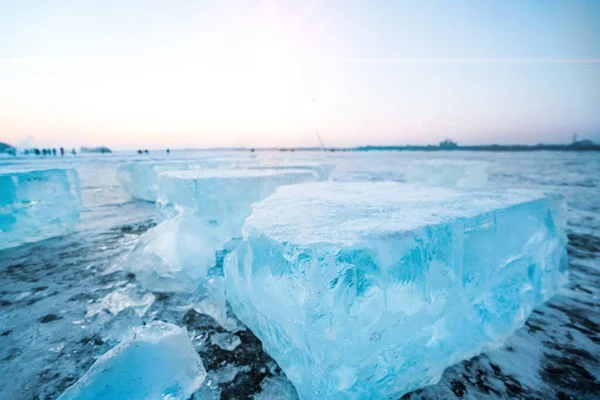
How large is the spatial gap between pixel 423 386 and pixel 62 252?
205 inches

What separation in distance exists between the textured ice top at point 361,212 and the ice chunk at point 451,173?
5.23 meters

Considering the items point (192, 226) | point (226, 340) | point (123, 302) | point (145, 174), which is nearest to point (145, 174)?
point (145, 174)

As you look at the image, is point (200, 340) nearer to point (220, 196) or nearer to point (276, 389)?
point (276, 389)

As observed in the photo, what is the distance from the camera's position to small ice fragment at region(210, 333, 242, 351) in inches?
83.6

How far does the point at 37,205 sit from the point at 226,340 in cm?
506

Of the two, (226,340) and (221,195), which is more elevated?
(221,195)

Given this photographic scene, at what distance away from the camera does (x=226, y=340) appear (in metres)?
2.20

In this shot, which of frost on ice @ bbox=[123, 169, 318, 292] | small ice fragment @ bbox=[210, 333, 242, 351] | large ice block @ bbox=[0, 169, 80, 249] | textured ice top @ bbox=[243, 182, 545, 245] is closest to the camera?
textured ice top @ bbox=[243, 182, 545, 245]

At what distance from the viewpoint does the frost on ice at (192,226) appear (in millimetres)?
3395

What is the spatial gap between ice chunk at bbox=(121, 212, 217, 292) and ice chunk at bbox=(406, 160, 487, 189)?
640cm

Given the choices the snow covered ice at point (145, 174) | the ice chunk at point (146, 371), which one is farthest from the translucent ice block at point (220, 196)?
the snow covered ice at point (145, 174)

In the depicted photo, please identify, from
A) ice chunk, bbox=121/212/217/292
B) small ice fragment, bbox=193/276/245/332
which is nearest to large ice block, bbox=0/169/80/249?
ice chunk, bbox=121/212/217/292

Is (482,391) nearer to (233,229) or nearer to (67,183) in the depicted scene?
(233,229)

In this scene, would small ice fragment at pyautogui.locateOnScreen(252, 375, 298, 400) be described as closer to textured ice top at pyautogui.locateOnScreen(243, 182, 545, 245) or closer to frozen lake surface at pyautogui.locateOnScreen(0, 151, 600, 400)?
frozen lake surface at pyautogui.locateOnScreen(0, 151, 600, 400)
